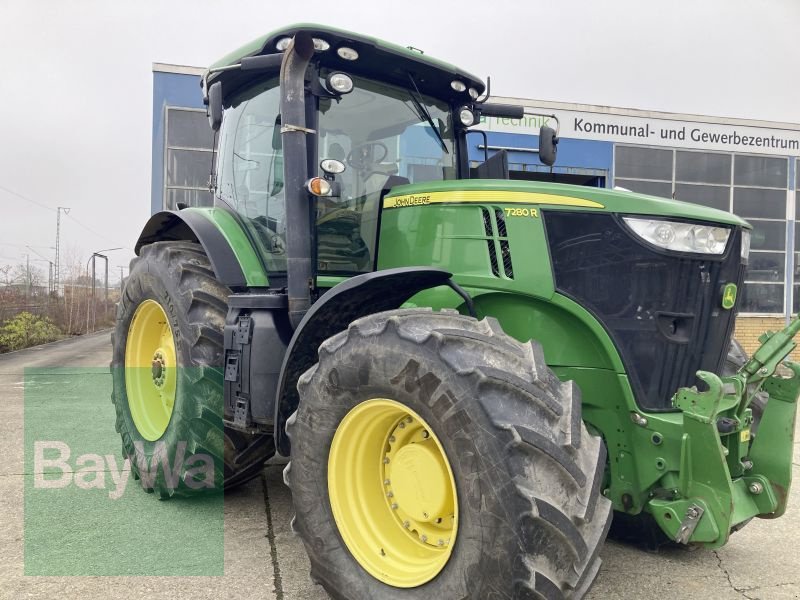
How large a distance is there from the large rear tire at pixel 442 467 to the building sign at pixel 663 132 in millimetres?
10272

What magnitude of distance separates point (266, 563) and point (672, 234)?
7.95 feet

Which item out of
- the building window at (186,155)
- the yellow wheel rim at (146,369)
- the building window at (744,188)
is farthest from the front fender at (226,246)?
the building window at (744,188)

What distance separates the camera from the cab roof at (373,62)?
3.37m

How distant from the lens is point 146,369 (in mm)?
4570

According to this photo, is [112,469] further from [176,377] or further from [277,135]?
[277,135]

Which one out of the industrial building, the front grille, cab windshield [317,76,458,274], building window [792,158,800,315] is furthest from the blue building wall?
building window [792,158,800,315]

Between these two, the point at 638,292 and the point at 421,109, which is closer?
the point at 638,292

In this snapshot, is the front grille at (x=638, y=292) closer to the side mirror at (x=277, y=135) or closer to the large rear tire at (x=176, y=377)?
the side mirror at (x=277, y=135)

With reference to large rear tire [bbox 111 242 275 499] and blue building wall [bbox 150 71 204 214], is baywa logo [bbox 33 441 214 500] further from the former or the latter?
blue building wall [bbox 150 71 204 214]

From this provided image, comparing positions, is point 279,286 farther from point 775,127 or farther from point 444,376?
point 775,127

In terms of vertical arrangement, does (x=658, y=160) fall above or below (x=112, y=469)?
above

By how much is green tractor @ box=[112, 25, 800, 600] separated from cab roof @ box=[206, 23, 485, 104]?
2cm

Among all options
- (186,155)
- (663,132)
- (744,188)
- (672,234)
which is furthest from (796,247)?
(672,234)

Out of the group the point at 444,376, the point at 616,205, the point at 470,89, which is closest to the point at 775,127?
the point at 470,89
